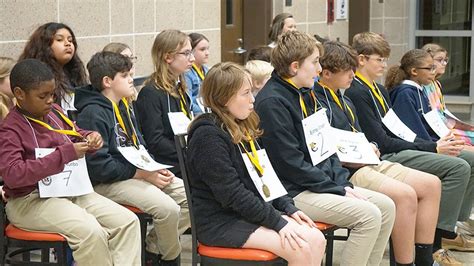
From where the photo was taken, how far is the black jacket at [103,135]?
380 cm

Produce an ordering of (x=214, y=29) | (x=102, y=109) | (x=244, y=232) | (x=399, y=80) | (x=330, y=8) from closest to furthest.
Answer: (x=244, y=232)
(x=102, y=109)
(x=399, y=80)
(x=214, y=29)
(x=330, y=8)

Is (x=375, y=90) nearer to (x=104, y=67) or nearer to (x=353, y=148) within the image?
(x=353, y=148)

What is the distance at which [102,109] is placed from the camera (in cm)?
391

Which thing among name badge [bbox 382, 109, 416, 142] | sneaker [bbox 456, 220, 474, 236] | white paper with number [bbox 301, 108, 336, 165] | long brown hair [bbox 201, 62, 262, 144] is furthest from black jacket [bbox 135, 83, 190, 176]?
sneaker [bbox 456, 220, 474, 236]

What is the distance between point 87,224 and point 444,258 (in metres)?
2.25

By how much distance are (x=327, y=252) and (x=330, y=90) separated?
83 cm

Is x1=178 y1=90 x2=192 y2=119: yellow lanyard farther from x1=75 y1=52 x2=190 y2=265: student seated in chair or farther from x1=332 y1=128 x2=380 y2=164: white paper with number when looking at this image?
x1=332 y1=128 x2=380 y2=164: white paper with number

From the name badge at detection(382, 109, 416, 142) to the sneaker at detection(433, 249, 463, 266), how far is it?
65 cm

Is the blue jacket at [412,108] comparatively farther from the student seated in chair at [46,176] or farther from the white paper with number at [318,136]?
the student seated in chair at [46,176]

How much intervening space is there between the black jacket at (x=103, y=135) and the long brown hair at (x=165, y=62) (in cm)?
48

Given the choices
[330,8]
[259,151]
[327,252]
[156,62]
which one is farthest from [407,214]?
Result: [330,8]

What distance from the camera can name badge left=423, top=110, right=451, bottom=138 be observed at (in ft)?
16.6

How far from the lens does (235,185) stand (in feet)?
10.6

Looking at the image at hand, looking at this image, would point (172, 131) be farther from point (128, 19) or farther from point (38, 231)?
point (128, 19)
